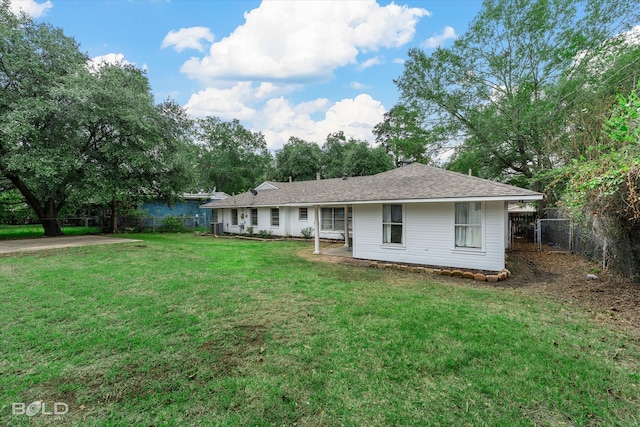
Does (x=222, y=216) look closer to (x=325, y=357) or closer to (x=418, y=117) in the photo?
(x=418, y=117)

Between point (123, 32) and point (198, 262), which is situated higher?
point (123, 32)

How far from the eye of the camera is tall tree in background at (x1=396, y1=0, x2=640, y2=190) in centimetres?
1319

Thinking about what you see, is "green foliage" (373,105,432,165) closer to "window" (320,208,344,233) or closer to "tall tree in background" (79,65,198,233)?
"window" (320,208,344,233)

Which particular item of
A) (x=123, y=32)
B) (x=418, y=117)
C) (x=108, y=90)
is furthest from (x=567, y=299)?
(x=108, y=90)

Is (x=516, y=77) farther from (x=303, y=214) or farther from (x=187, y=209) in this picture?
(x=187, y=209)

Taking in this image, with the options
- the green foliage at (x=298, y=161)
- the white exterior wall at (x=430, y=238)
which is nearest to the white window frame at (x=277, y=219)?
the white exterior wall at (x=430, y=238)

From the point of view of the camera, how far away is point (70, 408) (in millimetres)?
2721

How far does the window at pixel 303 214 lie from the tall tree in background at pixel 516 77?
884 centimetres

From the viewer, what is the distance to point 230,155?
132 feet

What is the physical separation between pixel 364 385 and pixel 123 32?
16.7 m

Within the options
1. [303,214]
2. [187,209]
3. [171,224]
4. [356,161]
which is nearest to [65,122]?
[171,224]

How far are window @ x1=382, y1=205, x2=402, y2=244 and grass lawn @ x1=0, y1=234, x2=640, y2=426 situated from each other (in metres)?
3.18

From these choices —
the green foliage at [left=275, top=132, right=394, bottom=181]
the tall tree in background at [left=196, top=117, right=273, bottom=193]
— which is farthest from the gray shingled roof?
the tall tree in background at [left=196, top=117, right=273, bottom=193]

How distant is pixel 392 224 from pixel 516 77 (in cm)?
1194
